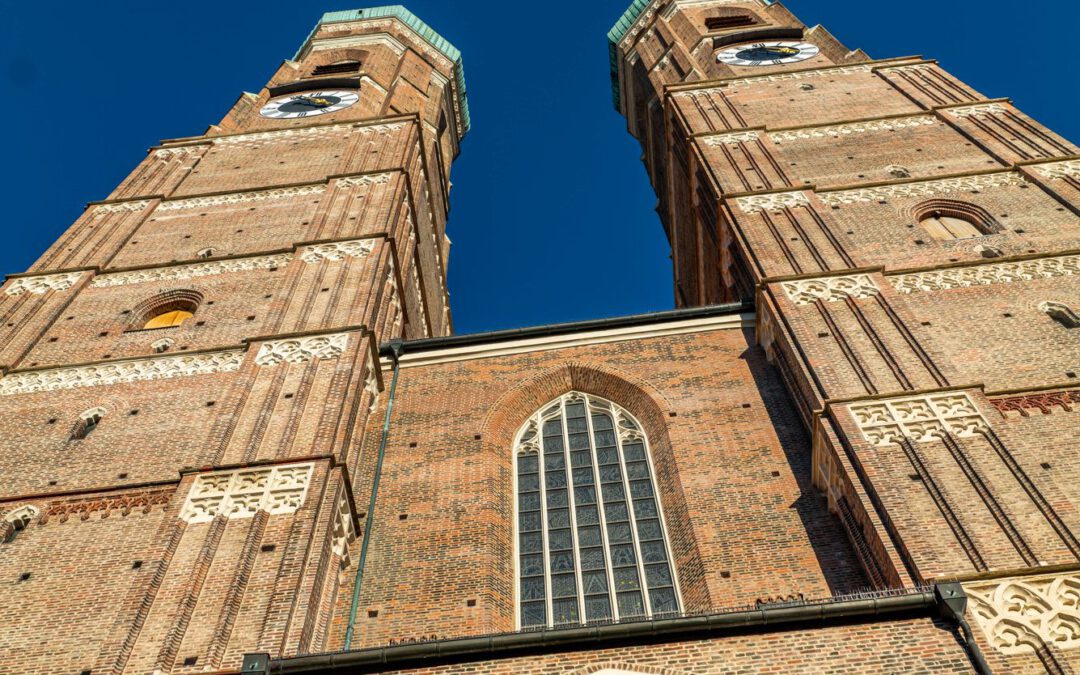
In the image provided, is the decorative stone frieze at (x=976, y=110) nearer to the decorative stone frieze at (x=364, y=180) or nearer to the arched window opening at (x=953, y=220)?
the arched window opening at (x=953, y=220)

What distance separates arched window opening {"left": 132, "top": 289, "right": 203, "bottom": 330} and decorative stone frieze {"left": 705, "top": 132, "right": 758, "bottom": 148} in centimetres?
1269

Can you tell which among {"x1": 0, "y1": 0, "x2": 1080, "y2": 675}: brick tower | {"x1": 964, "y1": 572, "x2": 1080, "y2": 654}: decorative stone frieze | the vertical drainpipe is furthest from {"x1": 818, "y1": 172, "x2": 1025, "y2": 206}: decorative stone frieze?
{"x1": 964, "y1": 572, "x2": 1080, "y2": 654}: decorative stone frieze

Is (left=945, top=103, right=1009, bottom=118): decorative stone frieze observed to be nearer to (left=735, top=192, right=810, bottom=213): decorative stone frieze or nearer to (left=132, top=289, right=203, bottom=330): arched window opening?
(left=735, top=192, right=810, bottom=213): decorative stone frieze

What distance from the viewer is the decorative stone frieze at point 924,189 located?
20500 millimetres

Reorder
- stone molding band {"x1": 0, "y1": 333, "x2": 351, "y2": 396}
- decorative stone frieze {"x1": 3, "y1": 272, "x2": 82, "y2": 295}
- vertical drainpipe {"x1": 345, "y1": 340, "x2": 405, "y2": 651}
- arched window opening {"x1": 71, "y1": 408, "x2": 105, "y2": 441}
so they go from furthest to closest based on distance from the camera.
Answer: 1. decorative stone frieze {"x1": 3, "y1": 272, "x2": 82, "y2": 295}
2. stone molding band {"x1": 0, "y1": 333, "x2": 351, "y2": 396}
3. arched window opening {"x1": 71, "y1": 408, "x2": 105, "y2": 441}
4. vertical drainpipe {"x1": 345, "y1": 340, "x2": 405, "y2": 651}

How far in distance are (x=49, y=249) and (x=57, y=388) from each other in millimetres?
6562

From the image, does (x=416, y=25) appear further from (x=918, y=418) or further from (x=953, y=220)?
(x=918, y=418)

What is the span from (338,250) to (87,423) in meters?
6.28

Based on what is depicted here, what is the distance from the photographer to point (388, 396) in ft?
56.5

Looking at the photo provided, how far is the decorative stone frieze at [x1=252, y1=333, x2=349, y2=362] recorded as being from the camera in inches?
631

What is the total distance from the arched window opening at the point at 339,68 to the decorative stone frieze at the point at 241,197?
13723 mm

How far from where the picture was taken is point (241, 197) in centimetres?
2434

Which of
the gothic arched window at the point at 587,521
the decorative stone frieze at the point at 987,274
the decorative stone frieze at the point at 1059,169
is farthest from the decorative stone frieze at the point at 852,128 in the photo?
the gothic arched window at the point at 587,521

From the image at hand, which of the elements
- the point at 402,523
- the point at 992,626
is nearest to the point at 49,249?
the point at 402,523
